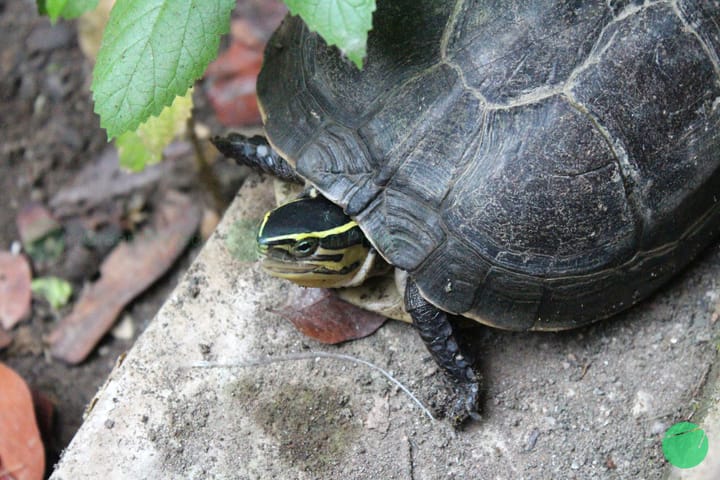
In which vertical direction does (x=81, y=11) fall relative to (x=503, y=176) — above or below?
above

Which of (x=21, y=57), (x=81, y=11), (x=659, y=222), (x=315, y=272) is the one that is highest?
(x=81, y=11)

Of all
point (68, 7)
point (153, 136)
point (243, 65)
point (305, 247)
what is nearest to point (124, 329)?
point (153, 136)

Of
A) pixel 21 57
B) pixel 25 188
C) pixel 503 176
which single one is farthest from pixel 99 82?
pixel 21 57

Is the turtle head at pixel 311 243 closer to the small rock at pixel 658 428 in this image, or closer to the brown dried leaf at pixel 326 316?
the brown dried leaf at pixel 326 316

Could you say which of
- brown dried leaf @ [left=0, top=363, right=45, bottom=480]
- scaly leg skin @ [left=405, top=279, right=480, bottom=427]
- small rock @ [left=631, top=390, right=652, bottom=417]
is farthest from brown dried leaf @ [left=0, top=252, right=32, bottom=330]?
small rock @ [left=631, top=390, right=652, bottom=417]

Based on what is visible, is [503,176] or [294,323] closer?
[503,176]

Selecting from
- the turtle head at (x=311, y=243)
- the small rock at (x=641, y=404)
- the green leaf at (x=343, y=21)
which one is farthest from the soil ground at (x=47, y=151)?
the small rock at (x=641, y=404)

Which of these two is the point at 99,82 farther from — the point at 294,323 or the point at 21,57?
the point at 21,57
